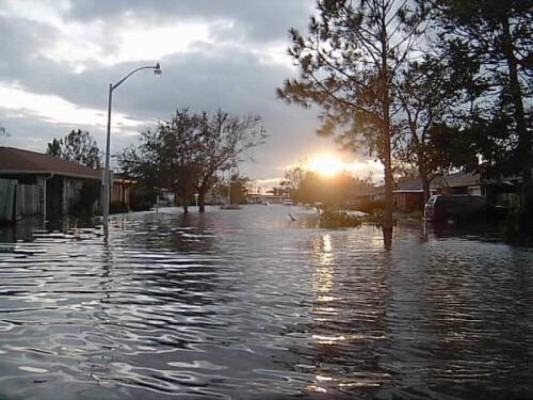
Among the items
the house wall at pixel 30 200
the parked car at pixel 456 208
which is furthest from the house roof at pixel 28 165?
the parked car at pixel 456 208

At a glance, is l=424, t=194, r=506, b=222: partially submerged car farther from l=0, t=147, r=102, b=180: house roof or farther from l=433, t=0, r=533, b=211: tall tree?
l=0, t=147, r=102, b=180: house roof

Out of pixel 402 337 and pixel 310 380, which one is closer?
pixel 310 380

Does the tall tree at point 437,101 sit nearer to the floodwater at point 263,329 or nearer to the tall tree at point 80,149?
the floodwater at point 263,329

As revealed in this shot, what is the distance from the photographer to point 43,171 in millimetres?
41344

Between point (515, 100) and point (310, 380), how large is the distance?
20023 millimetres

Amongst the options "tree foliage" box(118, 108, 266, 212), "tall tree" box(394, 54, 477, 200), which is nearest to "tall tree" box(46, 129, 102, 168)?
"tree foliage" box(118, 108, 266, 212)

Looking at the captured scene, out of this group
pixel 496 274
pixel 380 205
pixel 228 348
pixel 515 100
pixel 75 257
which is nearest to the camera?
pixel 228 348

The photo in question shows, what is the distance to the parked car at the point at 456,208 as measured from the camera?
3606cm

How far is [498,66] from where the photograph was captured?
2267cm

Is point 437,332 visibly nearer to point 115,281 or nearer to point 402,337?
point 402,337

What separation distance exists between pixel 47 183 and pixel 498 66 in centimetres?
3254

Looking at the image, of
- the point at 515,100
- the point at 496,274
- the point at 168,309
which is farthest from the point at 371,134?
the point at 168,309

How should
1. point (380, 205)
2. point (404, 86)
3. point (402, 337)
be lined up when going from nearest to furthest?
1. point (402, 337)
2. point (404, 86)
3. point (380, 205)

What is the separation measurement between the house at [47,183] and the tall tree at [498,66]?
21899mm
